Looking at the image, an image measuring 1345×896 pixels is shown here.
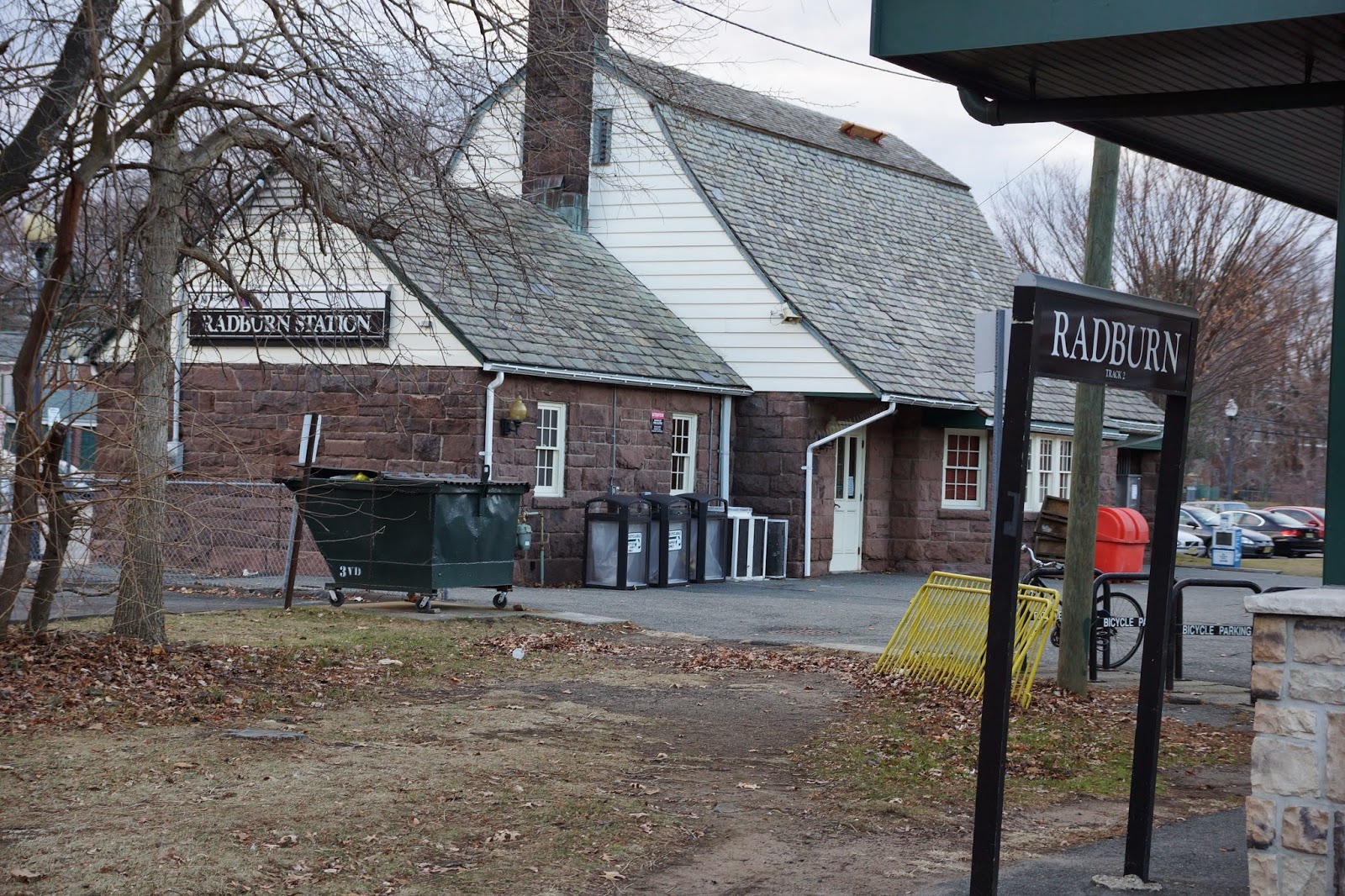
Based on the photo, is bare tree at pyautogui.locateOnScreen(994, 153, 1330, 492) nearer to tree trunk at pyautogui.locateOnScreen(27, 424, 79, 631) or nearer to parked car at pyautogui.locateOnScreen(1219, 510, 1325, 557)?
parked car at pyautogui.locateOnScreen(1219, 510, 1325, 557)

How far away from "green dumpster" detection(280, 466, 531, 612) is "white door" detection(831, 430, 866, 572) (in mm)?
9744

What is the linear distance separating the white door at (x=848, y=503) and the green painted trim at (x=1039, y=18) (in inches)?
749

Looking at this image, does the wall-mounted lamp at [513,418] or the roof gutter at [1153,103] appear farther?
the wall-mounted lamp at [513,418]

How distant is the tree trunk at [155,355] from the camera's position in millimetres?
11320

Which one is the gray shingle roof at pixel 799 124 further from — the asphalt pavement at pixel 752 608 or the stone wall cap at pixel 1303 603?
the stone wall cap at pixel 1303 603

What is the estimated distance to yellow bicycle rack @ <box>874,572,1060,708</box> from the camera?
1152 centimetres

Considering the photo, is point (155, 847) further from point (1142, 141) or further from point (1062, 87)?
point (1142, 141)

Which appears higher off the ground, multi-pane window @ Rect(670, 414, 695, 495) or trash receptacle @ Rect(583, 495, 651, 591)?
multi-pane window @ Rect(670, 414, 695, 495)

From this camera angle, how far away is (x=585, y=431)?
21953mm

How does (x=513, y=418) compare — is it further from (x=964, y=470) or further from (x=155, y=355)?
(x=964, y=470)

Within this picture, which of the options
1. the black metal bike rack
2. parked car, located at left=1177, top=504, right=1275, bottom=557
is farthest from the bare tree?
the black metal bike rack

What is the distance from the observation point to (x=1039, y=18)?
21.6ft

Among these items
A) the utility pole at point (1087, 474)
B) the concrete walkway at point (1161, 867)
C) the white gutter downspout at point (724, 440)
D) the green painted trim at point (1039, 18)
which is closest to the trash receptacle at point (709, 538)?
the white gutter downspout at point (724, 440)

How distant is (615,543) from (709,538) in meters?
2.08
